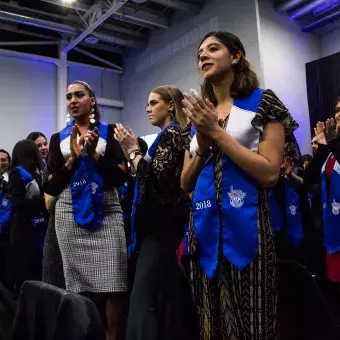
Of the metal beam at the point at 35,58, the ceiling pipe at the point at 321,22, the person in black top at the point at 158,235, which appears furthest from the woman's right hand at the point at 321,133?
the metal beam at the point at 35,58

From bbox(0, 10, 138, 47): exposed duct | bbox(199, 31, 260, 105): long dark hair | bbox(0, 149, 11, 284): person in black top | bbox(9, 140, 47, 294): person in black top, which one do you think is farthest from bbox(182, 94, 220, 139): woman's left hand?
bbox(0, 10, 138, 47): exposed duct

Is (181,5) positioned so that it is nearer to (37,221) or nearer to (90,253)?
(37,221)

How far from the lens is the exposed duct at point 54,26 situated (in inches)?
271

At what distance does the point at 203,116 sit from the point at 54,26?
22.5 feet

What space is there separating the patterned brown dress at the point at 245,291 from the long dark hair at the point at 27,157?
2.15 m

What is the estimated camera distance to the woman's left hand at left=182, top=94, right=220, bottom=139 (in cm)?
114

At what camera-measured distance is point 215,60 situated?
4.27 ft

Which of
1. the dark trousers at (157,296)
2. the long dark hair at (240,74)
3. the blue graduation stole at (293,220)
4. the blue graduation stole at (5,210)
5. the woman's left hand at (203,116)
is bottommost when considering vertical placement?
the dark trousers at (157,296)

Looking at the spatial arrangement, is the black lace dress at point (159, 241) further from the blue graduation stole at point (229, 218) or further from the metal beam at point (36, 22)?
the metal beam at point (36, 22)

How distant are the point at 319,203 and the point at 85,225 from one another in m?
1.62

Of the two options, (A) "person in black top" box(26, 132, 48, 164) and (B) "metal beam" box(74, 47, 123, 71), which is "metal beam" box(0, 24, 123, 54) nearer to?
(B) "metal beam" box(74, 47, 123, 71)

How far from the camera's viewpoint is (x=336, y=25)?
22.7 ft

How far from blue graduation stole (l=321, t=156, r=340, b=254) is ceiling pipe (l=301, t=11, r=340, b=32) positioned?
503 cm

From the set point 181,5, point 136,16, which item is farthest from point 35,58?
point 181,5
